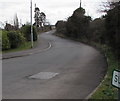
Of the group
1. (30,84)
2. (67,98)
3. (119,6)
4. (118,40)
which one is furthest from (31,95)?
(119,6)

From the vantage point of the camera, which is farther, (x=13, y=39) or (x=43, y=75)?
(x=13, y=39)

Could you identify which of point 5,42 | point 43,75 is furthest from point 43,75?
point 5,42

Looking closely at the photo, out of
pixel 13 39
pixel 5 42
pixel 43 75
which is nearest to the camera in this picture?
pixel 43 75

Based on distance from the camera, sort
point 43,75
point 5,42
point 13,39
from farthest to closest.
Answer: point 13,39, point 5,42, point 43,75

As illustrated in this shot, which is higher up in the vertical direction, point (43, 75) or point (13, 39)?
point (13, 39)

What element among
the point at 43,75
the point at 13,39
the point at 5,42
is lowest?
the point at 43,75

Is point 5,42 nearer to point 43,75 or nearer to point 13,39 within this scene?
point 13,39

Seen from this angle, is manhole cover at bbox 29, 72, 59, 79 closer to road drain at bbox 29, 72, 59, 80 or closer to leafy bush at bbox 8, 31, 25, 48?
road drain at bbox 29, 72, 59, 80

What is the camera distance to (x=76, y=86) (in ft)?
35.9

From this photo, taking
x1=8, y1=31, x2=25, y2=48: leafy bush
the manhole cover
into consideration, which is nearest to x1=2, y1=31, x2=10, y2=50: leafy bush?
x1=8, y1=31, x2=25, y2=48: leafy bush

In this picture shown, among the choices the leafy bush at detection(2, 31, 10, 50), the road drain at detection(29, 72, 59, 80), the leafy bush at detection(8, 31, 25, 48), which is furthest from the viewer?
the leafy bush at detection(8, 31, 25, 48)

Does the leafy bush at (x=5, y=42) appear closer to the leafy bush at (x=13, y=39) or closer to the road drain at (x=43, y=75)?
the leafy bush at (x=13, y=39)

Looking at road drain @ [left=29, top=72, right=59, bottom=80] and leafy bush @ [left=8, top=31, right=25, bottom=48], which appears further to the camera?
leafy bush @ [left=8, top=31, right=25, bottom=48]

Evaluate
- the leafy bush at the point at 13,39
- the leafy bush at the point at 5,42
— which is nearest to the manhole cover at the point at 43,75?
the leafy bush at the point at 5,42
